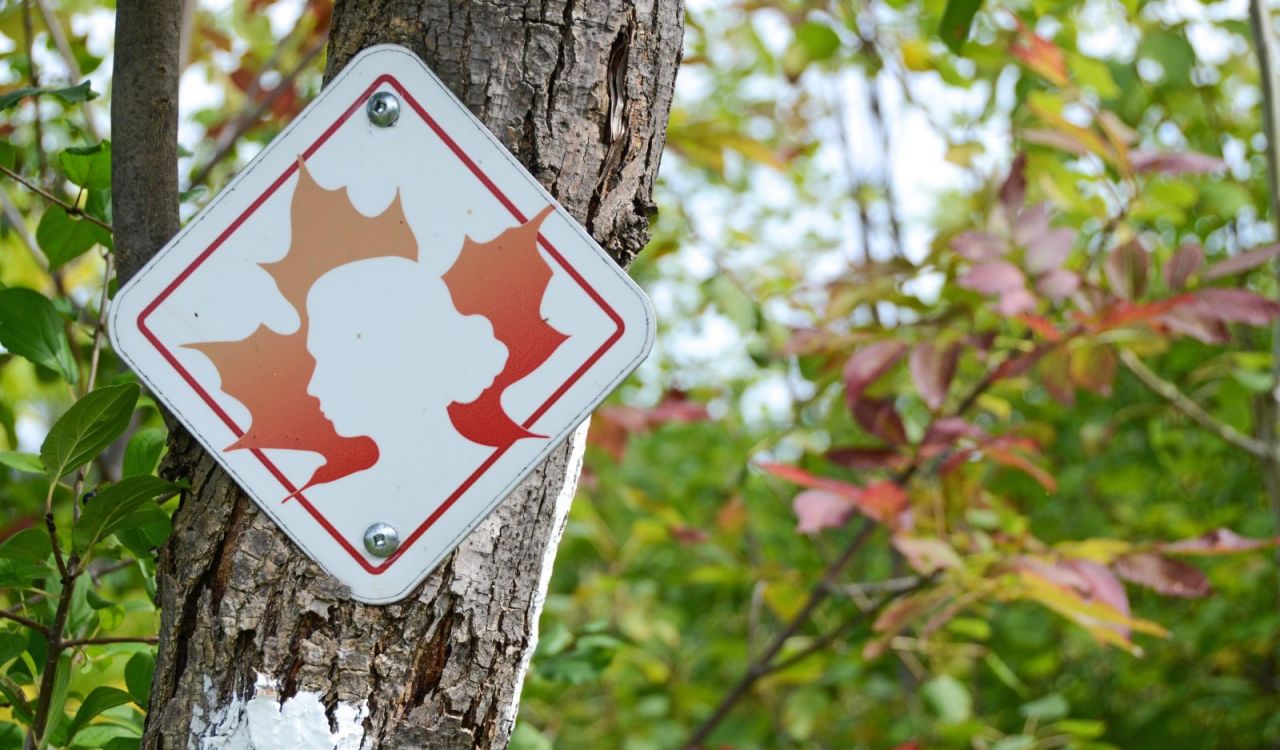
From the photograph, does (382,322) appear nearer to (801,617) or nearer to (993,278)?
(993,278)

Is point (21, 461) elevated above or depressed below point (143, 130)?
below

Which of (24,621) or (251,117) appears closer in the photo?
(24,621)

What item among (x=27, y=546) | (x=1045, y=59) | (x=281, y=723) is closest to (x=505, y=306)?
(x=281, y=723)

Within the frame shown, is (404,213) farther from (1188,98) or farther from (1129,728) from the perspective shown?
(1129,728)

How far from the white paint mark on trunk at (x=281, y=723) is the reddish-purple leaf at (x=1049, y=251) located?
1.19 meters

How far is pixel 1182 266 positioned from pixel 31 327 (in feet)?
4.81

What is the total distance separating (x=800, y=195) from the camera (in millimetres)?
3502

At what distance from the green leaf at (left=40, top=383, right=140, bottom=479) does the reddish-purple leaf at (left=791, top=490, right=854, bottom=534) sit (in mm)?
932

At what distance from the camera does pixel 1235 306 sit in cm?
146

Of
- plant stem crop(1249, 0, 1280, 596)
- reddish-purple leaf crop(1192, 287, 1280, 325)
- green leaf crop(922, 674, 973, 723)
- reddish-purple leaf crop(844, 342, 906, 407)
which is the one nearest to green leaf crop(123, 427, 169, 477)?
reddish-purple leaf crop(844, 342, 906, 407)

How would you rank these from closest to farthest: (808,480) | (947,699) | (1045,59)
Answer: (808,480) → (1045,59) → (947,699)

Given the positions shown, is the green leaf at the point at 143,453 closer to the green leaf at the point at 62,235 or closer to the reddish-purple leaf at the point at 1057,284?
the green leaf at the point at 62,235

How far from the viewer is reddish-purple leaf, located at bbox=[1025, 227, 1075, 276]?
156cm

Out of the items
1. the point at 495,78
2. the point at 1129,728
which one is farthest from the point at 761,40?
the point at 495,78
